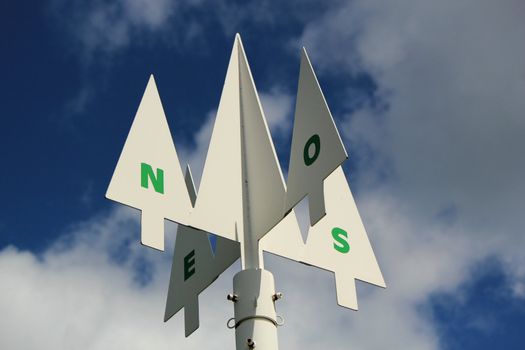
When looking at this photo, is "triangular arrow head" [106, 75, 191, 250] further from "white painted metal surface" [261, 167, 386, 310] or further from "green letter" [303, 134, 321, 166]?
"green letter" [303, 134, 321, 166]

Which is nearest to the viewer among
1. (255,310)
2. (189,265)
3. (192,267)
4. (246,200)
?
(255,310)

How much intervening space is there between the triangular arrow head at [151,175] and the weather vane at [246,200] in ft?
0.05

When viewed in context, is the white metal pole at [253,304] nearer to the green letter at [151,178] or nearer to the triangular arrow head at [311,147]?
the triangular arrow head at [311,147]

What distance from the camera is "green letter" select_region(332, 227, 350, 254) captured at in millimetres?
13797

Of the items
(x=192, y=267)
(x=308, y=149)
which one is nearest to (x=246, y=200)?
(x=308, y=149)

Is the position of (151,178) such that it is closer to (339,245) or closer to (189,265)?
(189,265)

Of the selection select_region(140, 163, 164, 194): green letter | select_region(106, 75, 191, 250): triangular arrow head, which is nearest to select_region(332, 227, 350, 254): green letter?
select_region(106, 75, 191, 250): triangular arrow head

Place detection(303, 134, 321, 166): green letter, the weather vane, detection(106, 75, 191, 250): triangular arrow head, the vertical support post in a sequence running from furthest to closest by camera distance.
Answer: detection(303, 134, 321, 166): green letter
the weather vane
detection(106, 75, 191, 250): triangular arrow head
the vertical support post

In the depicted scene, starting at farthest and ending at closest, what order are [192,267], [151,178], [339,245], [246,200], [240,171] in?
[192,267] → [339,245] → [240,171] → [246,200] → [151,178]

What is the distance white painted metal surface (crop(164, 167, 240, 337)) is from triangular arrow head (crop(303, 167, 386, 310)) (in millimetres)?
1338

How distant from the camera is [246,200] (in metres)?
13.0

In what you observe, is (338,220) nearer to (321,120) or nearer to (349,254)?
(349,254)

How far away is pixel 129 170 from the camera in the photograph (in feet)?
39.5

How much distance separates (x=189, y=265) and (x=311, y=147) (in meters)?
3.28
